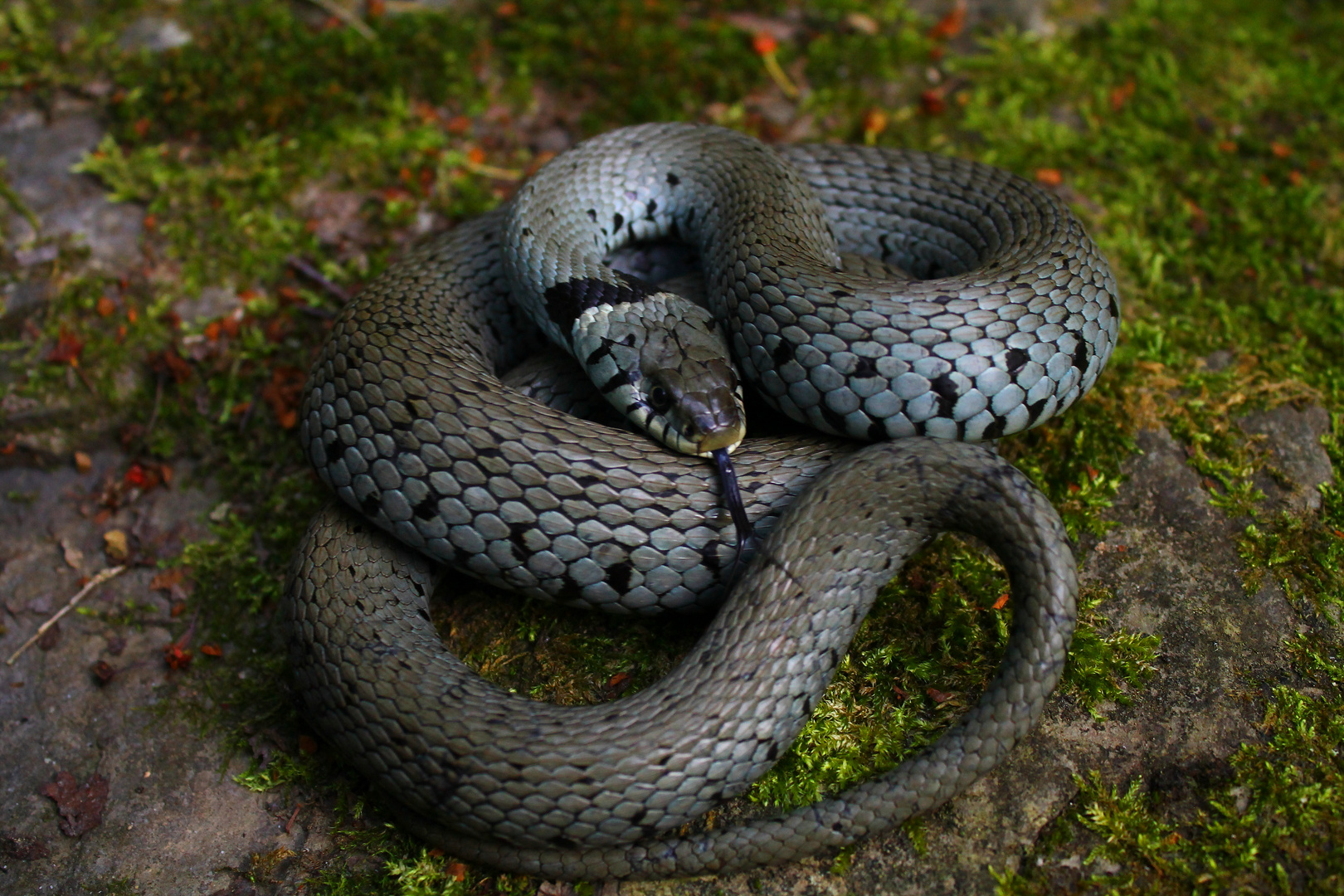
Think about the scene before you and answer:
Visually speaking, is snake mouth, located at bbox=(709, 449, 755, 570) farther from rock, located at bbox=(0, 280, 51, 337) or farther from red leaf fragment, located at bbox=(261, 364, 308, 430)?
rock, located at bbox=(0, 280, 51, 337)

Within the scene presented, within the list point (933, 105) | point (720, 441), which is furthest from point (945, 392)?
point (933, 105)

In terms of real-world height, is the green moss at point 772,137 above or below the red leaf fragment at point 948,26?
below

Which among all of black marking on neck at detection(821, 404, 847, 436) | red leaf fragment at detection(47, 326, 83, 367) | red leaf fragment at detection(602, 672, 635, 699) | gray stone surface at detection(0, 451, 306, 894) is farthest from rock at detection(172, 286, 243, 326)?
black marking on neck at detection(821, 404, 847, 436)

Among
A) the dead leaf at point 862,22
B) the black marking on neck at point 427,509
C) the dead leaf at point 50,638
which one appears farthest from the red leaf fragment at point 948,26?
the dead leaf at point 50,638

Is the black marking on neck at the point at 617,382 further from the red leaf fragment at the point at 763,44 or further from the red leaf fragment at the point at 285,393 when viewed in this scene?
the red leaf fragment at the point at 763,44

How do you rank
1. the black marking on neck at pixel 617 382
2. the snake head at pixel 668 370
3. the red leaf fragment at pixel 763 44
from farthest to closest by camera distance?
the red leaf fragment at pixel 763 44, the black marking on neck at pixel 617 382, the snake head at pixel 668 370

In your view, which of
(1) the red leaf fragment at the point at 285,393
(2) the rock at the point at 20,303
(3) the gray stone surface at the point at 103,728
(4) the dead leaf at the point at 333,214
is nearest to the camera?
(3) the gray stone surface at the point at 103,728
